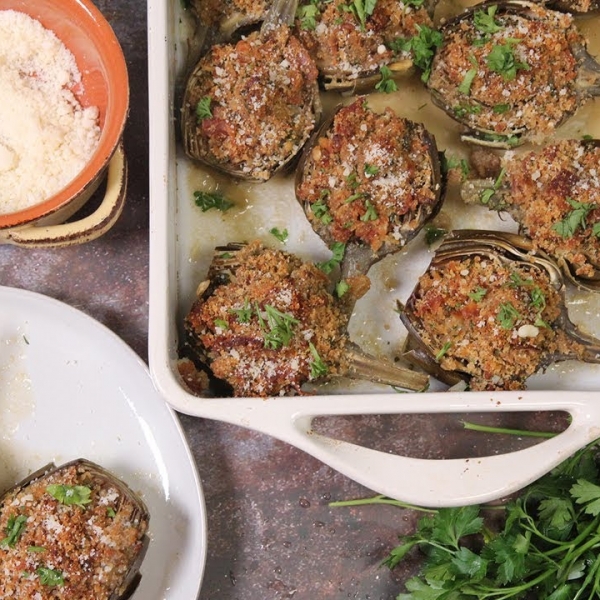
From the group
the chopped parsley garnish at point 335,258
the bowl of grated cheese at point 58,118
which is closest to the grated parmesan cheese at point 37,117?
the bowl of grated cheese at point 58,118

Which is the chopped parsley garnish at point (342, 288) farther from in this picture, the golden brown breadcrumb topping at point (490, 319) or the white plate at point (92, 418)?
the white plate at point (92, 418)

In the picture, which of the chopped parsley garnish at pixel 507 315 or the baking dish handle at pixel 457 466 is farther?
the chopped parsley garnish at pixel 507 315

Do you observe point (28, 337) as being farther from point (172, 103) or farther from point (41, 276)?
point (172, 103)

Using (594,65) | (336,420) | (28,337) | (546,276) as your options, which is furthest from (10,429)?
(594,65)

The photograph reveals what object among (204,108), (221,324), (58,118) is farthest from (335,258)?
(58,118)

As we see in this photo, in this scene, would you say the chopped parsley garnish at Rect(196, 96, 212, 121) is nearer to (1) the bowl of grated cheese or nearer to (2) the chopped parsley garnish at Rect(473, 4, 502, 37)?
(1) the bowl of grated cheese

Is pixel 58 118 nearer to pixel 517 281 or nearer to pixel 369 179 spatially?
pixel 369 179
